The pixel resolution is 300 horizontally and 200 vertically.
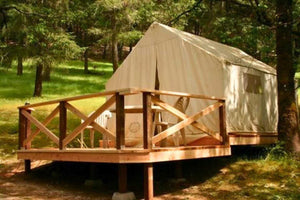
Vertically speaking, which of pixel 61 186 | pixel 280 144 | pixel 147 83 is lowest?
pixel 61 186

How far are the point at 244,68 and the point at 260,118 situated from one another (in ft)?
4.60

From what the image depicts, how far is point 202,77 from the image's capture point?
8039 mm

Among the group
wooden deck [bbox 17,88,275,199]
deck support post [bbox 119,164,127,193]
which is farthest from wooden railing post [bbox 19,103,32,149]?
deck support post [bbox 119,164,127,193]

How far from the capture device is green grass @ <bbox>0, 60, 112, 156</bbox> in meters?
11.3

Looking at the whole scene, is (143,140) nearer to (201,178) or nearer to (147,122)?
(147,122)

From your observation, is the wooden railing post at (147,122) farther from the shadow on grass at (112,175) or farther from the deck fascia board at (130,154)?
the shadow on grass at (112,175)

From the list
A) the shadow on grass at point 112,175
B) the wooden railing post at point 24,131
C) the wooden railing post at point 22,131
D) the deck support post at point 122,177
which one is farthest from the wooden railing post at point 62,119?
the wooden railing post at point 22,131

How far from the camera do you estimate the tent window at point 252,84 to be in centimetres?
873

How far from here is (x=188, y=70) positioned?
27.2 feet

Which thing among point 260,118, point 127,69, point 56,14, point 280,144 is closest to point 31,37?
point 56,14

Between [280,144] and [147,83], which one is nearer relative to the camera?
[280,144]

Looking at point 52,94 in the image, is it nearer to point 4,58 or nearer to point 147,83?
point 4,58

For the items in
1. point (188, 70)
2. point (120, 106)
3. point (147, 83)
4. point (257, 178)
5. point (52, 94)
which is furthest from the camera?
point (52, 94)

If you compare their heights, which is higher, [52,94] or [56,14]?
[56,14]
